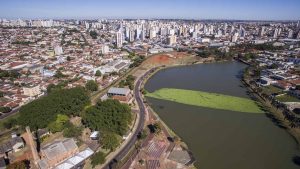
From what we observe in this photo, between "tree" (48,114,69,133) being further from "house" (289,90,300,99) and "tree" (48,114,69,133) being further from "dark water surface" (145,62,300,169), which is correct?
"house" (289,90,300,99)

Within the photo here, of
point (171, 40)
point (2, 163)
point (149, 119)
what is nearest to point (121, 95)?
point (149, 119)

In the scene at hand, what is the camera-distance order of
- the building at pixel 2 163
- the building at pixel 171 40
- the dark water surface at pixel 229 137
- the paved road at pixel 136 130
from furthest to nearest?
Result: the building at pixel 171 40, the dark water surface at pixel 229 137, the paved road at pixel 136 130, the building at pixel 2 163

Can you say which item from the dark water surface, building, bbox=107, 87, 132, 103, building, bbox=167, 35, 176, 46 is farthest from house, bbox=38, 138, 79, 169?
building, bbox=167, 35, 176, 46

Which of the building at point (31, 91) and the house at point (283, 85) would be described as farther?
the house at point (283, 85)

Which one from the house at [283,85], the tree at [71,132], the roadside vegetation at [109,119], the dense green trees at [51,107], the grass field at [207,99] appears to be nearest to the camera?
the tree at [71,132]

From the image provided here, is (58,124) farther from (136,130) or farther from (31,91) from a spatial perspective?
(31,91)

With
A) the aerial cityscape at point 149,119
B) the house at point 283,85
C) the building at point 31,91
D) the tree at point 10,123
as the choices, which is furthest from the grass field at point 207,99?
the tree at point 10,123

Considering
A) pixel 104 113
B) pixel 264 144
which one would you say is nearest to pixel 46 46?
pixel 104 113

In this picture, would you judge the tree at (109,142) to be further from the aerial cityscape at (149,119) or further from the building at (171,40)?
the building at (171,40)
